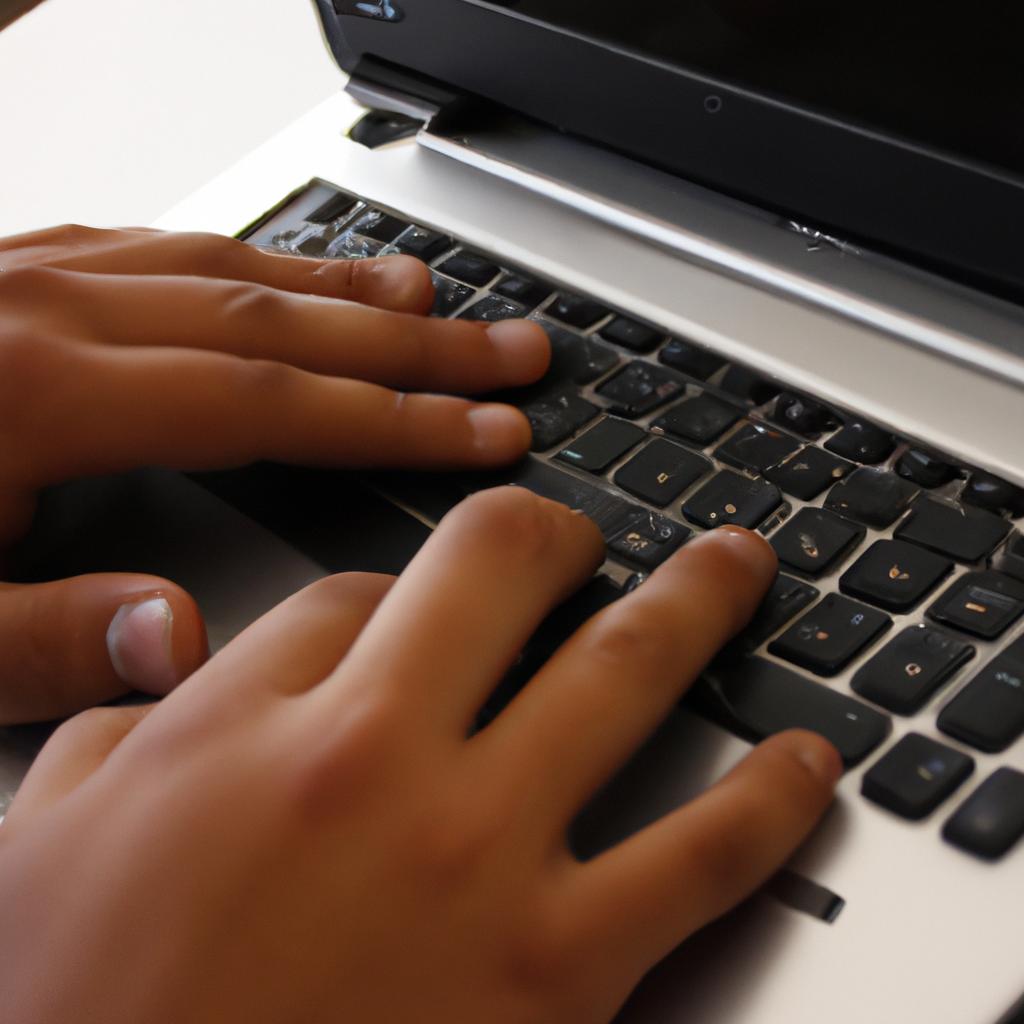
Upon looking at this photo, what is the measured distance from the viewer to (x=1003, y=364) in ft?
1.35

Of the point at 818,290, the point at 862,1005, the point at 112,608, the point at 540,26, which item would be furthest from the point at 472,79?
the point at 862,1005

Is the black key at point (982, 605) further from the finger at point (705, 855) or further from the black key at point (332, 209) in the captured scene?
the black key at point (332, 209)

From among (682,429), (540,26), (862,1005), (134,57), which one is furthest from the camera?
(134,57)

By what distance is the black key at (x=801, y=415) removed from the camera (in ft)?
1.32

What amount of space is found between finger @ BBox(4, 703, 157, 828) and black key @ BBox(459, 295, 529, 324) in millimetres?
213

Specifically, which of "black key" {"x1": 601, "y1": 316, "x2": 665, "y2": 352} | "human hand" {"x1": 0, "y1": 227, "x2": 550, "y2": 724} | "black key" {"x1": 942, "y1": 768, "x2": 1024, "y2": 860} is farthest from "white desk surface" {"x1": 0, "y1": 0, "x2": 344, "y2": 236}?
"black key" {"x1": 942, "y1": 768, "x2": 1024, "y2": 860}

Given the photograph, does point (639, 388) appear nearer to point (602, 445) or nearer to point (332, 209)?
point (602, 445)

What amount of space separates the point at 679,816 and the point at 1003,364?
22 centimetres

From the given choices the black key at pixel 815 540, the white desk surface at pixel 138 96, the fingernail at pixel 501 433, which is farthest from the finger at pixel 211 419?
the white desk surface at pixel 138 96

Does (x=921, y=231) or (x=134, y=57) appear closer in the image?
(x=921, y=231)

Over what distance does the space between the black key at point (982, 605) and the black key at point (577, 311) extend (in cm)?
18

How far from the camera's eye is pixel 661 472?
1.30 ft

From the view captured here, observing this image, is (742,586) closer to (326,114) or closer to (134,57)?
(326,114)

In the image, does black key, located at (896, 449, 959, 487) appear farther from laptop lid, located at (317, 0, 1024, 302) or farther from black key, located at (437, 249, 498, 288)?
black key, located at (437, 249, 498, 288)
